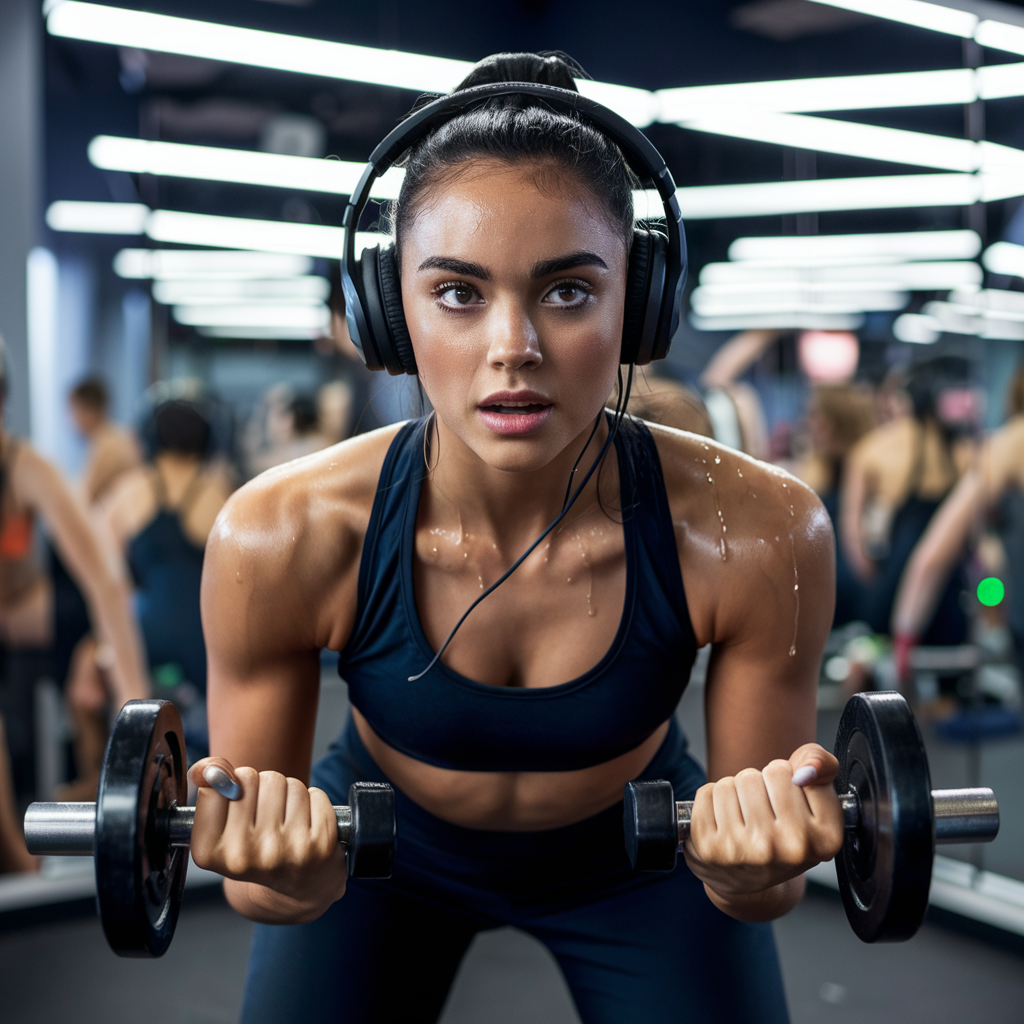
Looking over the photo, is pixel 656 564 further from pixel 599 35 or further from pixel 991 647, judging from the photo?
pixel 599 35

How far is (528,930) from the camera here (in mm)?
1266

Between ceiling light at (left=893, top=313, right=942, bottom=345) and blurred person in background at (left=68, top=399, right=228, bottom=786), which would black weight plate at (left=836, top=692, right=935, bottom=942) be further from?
ceiling light at (left=893, top=313, right=942, bottom=345)

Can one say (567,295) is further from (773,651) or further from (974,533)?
(974,533)

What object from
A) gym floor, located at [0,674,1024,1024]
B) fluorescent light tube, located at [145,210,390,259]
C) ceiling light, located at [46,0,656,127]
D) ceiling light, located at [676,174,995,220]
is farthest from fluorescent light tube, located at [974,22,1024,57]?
gym floor, located at [0,674,1024,1024]

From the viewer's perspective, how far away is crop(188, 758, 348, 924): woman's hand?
2.75 feet

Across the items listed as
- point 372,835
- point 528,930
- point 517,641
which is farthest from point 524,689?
point 528,930

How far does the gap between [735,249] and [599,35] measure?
1.22 meters

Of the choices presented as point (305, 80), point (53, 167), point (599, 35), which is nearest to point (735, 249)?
point (599, 35)

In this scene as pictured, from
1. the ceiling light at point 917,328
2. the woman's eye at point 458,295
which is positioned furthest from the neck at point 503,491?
the ceiling light at point 917,328

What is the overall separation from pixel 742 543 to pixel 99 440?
9.69 feet

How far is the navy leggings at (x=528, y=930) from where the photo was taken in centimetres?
114

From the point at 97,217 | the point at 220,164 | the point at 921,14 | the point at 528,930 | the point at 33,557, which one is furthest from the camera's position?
the point at 220,164

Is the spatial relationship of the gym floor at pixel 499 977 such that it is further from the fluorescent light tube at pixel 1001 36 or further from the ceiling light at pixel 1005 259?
the fluorescent light tube at pixel 1001 36

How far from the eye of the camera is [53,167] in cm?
308
